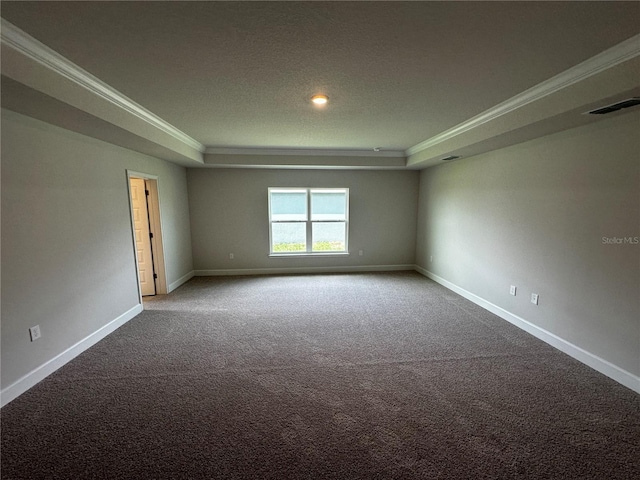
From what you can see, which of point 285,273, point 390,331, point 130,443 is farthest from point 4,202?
point 285,273

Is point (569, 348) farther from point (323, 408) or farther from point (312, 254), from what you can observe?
point (312, 254)

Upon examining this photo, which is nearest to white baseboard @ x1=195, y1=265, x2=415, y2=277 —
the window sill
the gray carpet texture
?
the window sill

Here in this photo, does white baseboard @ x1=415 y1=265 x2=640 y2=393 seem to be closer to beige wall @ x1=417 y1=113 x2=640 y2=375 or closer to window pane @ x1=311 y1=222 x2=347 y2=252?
beige wall @ x1=417 y1=113 x2=640 y2=375

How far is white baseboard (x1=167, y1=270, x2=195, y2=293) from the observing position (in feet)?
15.2

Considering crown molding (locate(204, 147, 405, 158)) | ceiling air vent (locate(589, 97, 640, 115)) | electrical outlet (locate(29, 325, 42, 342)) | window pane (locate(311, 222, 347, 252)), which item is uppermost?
crown molding (locate(204, 147, 405, 158))

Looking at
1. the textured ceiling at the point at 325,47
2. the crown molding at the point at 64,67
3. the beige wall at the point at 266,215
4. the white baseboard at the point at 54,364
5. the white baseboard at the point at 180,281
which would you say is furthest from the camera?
the beige wall at the point at 266,215

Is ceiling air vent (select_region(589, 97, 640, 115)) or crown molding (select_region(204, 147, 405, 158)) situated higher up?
crown molding (select_region(204, 147, 405, 158))

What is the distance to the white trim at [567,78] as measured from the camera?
1.67m

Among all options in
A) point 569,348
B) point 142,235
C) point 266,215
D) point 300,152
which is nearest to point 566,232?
point 569,348

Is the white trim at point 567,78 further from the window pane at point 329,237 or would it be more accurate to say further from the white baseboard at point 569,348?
the window pane at point 329,237

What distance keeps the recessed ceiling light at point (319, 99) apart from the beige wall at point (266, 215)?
2974 millimetres

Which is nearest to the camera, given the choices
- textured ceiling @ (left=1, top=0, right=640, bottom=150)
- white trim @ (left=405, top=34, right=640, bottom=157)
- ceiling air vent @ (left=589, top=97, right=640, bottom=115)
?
textured ceiling @ (left=1, top=0, right=640, bottom=150)

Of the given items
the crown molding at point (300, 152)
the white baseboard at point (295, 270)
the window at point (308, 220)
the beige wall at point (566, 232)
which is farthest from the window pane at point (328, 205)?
the beige wall at point (566, 232)

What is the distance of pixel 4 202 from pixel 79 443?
1.80m
